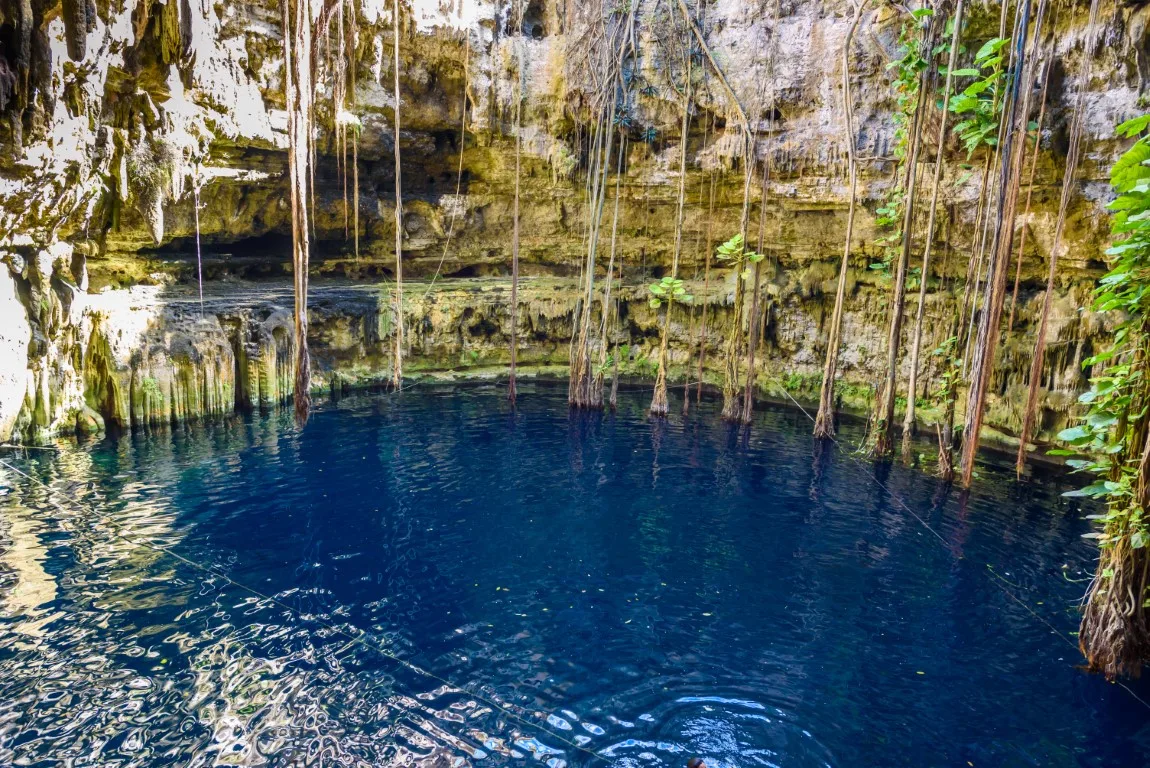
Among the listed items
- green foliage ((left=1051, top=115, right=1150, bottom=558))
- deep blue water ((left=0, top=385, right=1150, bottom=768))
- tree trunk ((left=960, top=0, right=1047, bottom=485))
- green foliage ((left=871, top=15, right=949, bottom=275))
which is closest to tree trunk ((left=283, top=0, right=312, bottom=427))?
deep blue water ((left=0, top=385, right=1150, bottom=768))

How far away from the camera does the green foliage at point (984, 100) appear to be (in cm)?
852

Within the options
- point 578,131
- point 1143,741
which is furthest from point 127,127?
point 1143,741

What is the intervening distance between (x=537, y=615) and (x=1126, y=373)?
5.25 m

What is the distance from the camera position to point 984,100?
9359mm

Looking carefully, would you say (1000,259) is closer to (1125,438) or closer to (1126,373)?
(1126,373)

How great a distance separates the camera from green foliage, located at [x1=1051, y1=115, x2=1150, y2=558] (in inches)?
175

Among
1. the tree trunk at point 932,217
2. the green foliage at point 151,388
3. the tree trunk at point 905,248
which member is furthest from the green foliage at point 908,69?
the green foliage at point 151,388

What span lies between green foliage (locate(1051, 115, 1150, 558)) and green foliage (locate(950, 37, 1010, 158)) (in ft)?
13.8

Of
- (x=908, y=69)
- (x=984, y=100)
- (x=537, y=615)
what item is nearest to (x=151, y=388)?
(x=537, y=615)

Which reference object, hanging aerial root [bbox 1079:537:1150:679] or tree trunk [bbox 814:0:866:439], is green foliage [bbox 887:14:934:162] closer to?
tree trunk [bbox 814:0:866:439]

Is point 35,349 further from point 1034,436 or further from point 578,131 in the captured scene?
point 1034,436

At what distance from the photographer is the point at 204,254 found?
1527cm

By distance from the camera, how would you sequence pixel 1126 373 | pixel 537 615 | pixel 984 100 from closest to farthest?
1. pixel 1126 373
2. pixel 537 615
3. pixel 984 100

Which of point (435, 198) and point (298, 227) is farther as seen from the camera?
point (435, 198)
